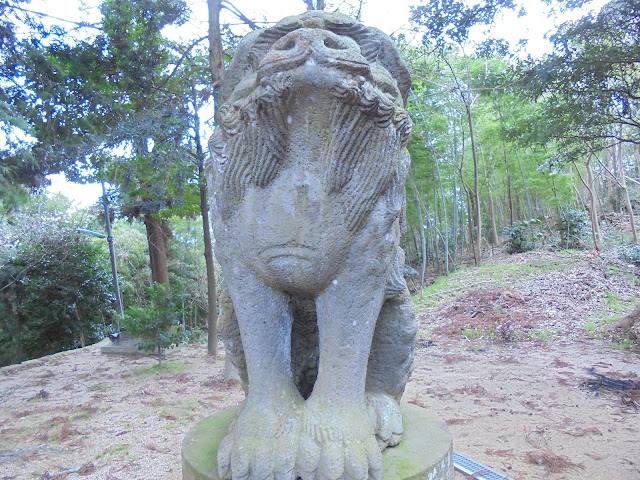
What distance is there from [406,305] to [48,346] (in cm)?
1019

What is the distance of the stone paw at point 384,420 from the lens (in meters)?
1.61

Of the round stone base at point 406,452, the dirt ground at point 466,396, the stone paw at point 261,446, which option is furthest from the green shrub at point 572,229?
the stone paw at point 261,446

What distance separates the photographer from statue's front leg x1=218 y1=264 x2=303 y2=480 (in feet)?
4.58

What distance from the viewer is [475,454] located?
3283mm

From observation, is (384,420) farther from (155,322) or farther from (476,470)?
(155,322)

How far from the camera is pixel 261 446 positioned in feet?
4.54

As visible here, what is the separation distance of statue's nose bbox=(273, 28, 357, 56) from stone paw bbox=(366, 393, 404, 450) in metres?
1.15

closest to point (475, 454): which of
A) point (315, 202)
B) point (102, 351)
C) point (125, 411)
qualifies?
point (315, 202)

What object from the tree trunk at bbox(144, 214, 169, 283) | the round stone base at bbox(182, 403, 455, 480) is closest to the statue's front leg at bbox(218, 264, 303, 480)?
the round stone base at bbox(182, 403, 455, 480)

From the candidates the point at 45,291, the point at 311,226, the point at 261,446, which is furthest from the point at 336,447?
the point at 45,291

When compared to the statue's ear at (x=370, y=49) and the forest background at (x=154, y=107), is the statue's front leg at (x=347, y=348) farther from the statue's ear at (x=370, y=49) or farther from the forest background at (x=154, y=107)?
the forest background at (x=154, y=107)

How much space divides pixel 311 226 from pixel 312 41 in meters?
0.52

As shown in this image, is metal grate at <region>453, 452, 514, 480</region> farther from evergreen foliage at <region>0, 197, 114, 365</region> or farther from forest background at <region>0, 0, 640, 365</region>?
evergreen foliage at <region>0, 197, 114, 365</region>

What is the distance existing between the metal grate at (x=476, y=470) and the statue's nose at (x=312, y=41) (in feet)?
7.72
